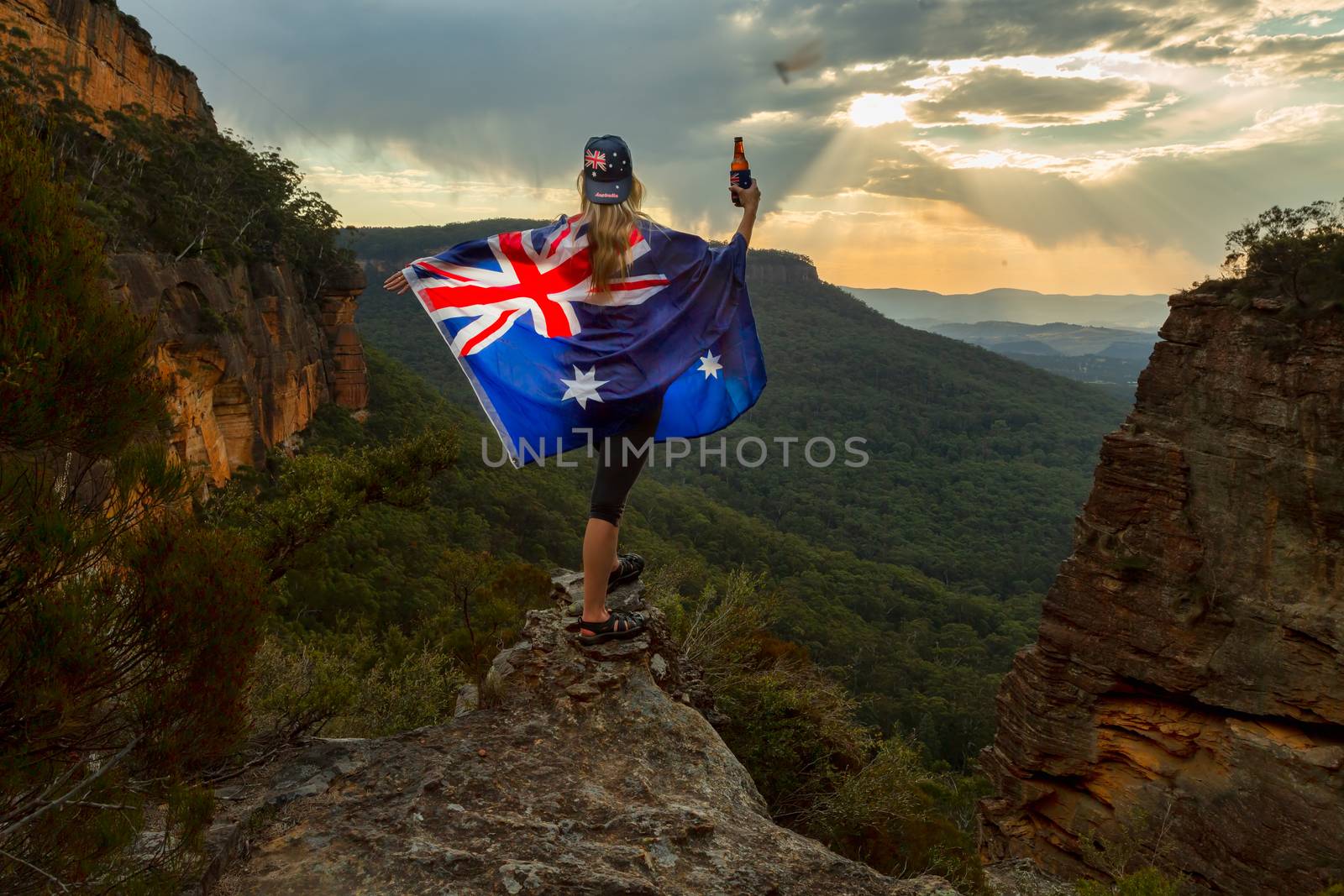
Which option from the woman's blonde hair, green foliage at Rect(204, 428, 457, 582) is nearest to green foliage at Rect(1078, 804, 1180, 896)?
green foliage at Rect(204, 428, 457, 582)

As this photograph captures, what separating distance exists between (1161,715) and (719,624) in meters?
13.1

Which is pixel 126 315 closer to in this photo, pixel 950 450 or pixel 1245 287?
pixel 1245 287

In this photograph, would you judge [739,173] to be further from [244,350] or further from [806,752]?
[244,350]

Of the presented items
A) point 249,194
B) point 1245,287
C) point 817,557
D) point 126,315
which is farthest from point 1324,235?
point 249,194

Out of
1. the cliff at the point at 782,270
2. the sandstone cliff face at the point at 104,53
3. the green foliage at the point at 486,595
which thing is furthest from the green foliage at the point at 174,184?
the cliff at the point at 782,270

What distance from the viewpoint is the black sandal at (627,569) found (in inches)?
213

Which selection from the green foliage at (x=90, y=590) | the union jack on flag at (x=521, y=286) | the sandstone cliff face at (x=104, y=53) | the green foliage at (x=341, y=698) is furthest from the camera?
the sandstone cliff face at (x=104, y=53)

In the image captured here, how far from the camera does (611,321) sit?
4402mm

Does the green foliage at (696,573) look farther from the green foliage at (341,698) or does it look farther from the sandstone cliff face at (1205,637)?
the green foliage at (341,698)

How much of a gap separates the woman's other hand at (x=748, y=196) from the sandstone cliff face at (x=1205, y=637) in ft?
52.5

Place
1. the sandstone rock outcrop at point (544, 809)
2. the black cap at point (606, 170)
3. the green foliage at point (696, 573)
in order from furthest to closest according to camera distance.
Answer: the green foliage at point (696, 573)
the black cap at point (606, 170)
the sandstone rock outcrop at point (544, 809)

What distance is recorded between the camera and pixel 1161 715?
54.1ft

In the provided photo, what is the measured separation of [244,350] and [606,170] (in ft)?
93.1

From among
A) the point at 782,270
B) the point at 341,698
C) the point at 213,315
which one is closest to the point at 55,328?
the point at 341,698
